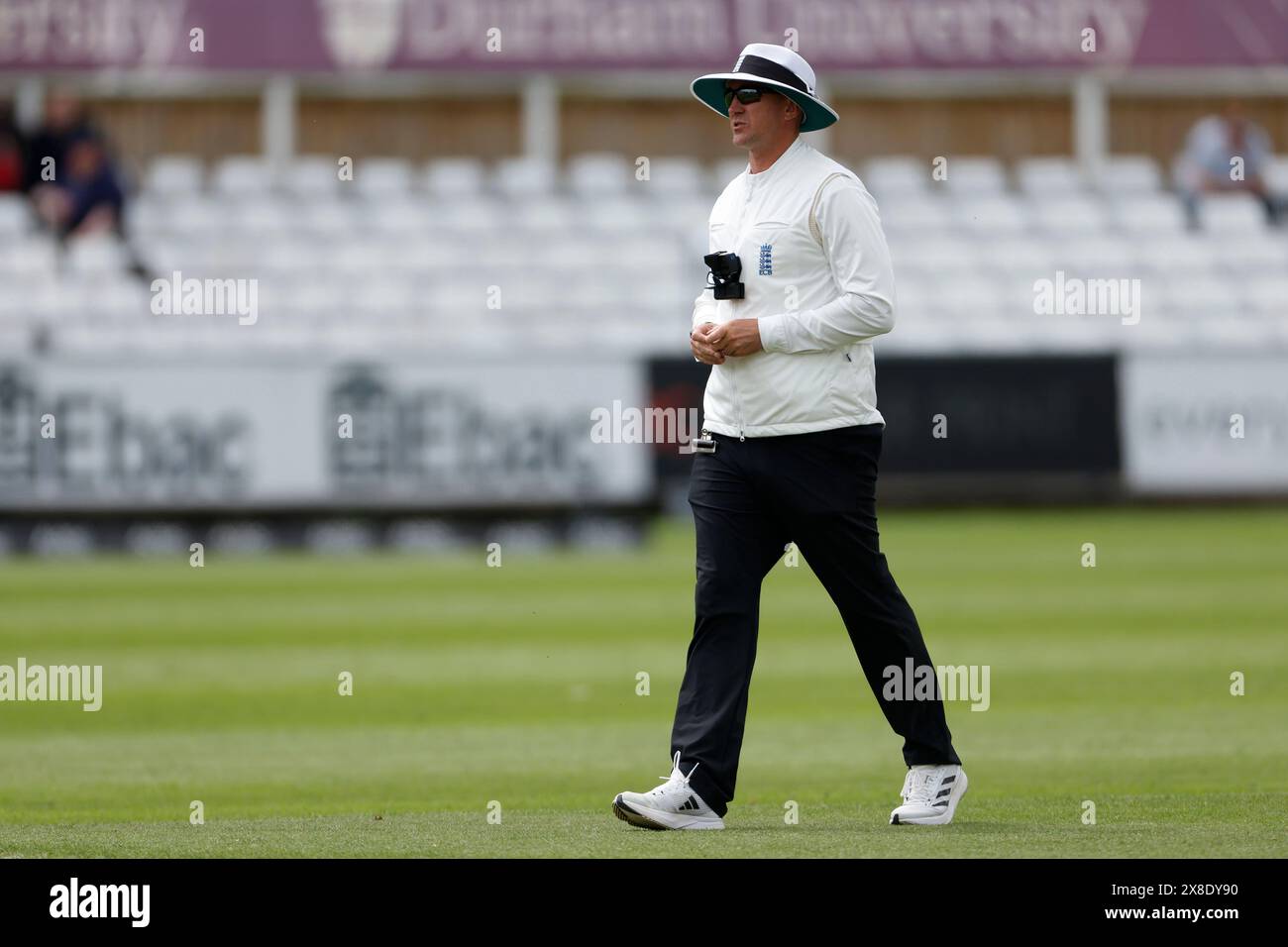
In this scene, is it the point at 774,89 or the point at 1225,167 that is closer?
the point at 774,89

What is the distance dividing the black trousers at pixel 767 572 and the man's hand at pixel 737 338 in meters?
0.31

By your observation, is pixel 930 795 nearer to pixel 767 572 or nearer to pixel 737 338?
pixel 767 572

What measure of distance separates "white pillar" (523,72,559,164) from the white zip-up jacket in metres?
23.3

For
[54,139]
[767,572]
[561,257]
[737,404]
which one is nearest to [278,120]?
[54,139]

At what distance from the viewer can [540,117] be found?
97.9 feet

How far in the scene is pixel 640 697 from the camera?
11469mm

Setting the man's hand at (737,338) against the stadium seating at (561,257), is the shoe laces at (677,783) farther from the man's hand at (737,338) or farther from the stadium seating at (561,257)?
the stadium seating at (561,257)

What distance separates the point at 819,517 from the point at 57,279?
1999 cm

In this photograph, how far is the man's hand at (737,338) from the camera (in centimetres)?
672

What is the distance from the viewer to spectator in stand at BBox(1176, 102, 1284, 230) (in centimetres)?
2861

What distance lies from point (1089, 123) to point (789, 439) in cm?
2503

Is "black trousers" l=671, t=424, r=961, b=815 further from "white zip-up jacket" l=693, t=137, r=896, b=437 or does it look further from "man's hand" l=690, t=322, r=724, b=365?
"man's hand" l=690, t=322, r=724, b=365
